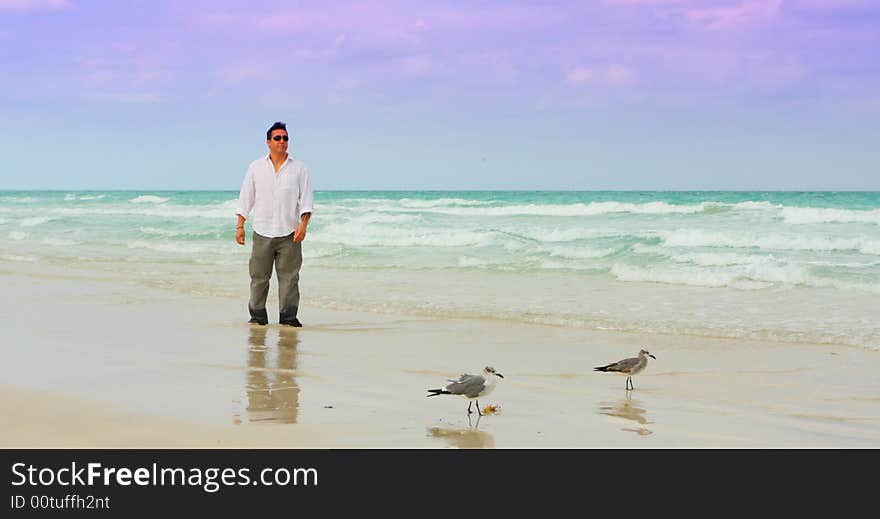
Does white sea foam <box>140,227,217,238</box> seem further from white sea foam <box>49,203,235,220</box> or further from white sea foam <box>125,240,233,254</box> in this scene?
white sea foam <box>49,203,235,220</box>

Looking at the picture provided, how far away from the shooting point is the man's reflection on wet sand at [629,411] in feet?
17.7

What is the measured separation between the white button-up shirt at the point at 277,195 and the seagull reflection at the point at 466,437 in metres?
4.10

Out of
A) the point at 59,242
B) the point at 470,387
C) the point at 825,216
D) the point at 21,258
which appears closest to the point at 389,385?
the point at 470,387

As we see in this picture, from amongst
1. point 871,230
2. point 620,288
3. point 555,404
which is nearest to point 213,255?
point 620,288

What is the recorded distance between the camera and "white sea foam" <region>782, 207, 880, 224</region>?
91.8 feet

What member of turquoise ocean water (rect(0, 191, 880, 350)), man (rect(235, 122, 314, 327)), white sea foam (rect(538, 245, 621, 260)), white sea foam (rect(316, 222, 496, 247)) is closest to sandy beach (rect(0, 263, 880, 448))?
man (rect(235, 122, 314, 327))

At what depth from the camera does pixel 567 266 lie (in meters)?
16.2

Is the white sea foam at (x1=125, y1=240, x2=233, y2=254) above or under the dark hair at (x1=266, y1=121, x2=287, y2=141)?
under

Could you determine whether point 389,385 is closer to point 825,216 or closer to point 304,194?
point 304,194

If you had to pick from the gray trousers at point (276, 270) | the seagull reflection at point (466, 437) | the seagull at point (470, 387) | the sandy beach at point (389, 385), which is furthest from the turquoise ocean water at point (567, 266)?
the seagull reflection at point (466, 437)

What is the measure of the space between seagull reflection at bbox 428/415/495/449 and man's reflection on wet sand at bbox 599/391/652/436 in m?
0.81

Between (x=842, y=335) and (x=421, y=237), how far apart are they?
15554 millimetres

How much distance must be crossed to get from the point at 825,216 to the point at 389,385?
25.1 m

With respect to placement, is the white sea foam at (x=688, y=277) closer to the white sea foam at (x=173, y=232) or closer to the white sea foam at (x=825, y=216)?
the white sea foam at (x=825, y=216)
